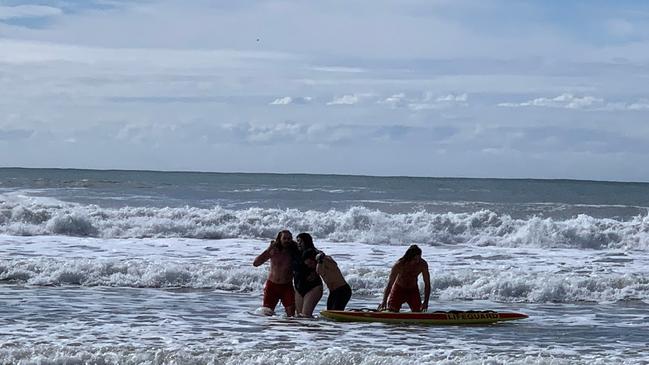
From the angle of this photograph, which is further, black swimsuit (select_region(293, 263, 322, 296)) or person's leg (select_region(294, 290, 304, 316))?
person's leg (select_region(294, 290, 304, 316))

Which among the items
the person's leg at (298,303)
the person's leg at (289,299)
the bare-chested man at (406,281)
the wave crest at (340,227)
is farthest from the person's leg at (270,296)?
the wave crest at (340,227)

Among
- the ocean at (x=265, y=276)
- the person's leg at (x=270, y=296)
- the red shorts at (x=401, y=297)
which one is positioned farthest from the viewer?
the red shorts at (x=401, y=297)

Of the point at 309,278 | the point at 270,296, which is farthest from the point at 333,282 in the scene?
the point at 270,296

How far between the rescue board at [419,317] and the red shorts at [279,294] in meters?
0.54

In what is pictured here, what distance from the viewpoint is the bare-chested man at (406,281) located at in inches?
557

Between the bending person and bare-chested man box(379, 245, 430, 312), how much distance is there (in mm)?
586

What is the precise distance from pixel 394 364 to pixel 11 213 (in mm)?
22373

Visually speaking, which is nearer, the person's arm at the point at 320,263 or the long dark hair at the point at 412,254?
the person's arm at the point at 320,263

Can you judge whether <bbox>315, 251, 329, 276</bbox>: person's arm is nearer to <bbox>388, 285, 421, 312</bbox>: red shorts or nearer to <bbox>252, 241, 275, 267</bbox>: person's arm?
<bbox>252, 241, 275, 267</bbox>: person's arm

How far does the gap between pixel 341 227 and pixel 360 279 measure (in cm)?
1184

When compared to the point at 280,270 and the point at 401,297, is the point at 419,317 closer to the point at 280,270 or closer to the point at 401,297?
the point at 401,297

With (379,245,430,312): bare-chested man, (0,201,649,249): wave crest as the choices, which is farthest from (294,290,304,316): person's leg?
(0,201,649,249): wave crest

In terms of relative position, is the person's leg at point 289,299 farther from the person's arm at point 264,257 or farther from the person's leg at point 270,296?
the person's arm at point 264,257

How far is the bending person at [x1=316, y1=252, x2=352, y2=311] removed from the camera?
13828 mm
